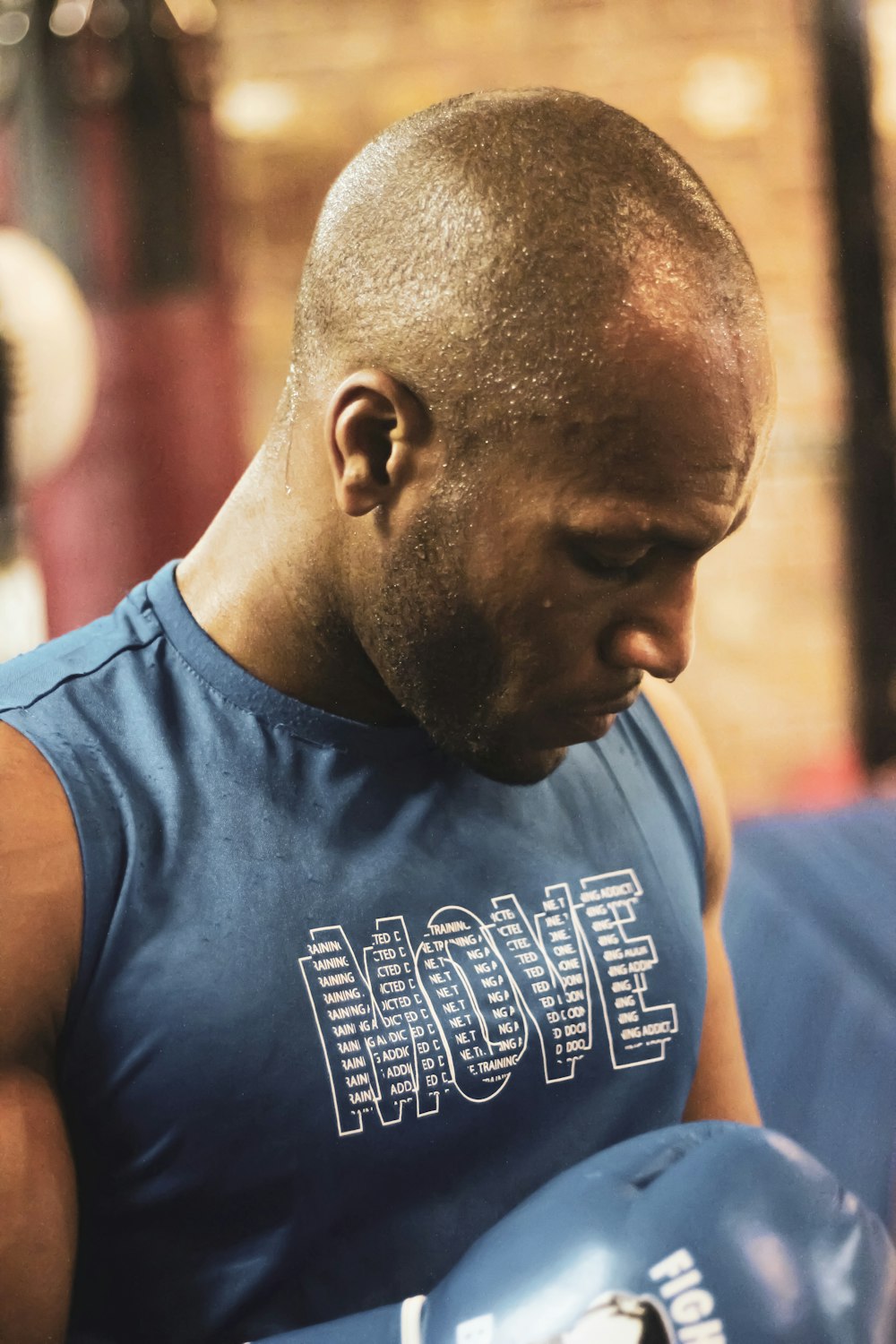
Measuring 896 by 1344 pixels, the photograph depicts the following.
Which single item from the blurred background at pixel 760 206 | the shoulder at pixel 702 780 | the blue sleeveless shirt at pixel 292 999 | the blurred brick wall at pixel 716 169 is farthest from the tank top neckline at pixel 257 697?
the blurred brick wall at pixel 716 169

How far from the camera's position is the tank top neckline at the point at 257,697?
847 mm

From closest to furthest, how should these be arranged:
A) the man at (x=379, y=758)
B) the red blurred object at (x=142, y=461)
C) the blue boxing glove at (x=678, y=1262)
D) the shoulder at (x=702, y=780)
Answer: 1. the blue boxing glove at (x=678, y=1262)
2. the man at (x=379, y=758)
3. the shoulder at (x=702, y=780)
4. the red blurred object at (x=142, y=461)

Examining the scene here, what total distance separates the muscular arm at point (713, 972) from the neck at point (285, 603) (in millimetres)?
261

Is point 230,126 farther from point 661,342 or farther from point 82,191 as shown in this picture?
point 661,342

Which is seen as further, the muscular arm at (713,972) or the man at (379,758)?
the muscular arm at (713,972)

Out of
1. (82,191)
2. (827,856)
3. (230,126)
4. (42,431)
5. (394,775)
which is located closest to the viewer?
(394,775)

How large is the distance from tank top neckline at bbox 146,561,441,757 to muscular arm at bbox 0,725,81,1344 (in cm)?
13

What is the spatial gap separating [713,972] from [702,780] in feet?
0.48

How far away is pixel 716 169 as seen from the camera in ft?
8.73

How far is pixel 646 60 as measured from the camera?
2.66m

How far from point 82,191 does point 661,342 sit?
1.41 m

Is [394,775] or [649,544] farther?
[394,775]

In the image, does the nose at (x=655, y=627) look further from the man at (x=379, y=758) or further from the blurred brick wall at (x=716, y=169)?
the blurred brick wall at (x=716, y=169)

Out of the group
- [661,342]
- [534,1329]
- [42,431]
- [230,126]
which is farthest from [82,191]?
[534,1329]
